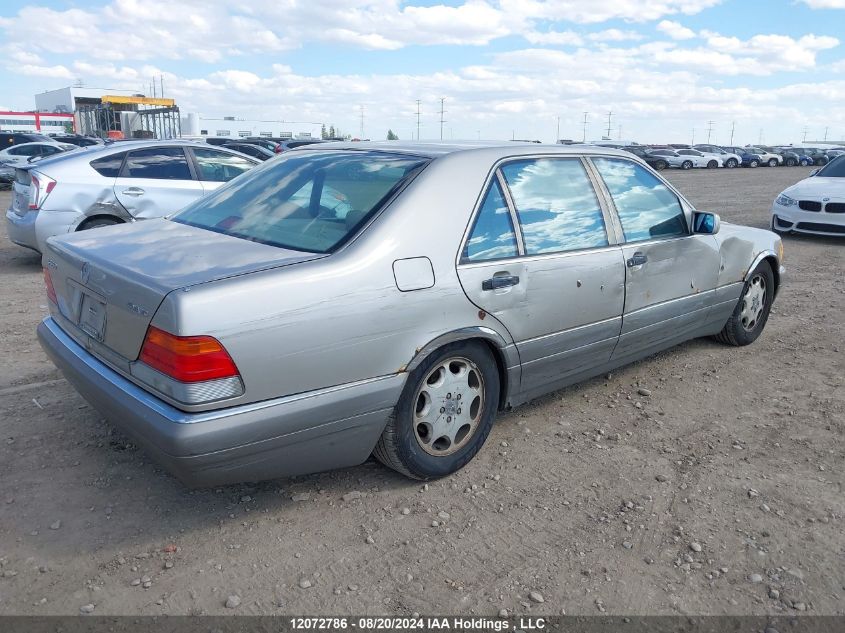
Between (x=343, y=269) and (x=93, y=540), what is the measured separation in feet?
4.96

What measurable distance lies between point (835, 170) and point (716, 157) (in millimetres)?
36521

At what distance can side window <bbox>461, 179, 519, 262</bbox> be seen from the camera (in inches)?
130

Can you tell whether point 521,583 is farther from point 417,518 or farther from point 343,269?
point 343,269

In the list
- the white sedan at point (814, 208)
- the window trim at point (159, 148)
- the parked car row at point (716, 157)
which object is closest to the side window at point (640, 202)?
the window trim at point (159, 148)

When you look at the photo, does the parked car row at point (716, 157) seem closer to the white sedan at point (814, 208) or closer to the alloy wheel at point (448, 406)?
the white sedan at point (814, 208)

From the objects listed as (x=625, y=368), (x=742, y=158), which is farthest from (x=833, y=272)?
(x=742, y=158)

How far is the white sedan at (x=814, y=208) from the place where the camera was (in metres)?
10.8

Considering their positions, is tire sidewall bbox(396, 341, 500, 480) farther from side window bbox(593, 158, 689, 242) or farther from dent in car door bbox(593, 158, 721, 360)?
side window bbox(593, 158, 689, 242)

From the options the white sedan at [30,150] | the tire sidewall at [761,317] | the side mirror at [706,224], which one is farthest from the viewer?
the white sedan at [30,150]

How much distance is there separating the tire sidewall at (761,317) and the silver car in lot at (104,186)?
594 centimetres

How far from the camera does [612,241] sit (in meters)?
3.99

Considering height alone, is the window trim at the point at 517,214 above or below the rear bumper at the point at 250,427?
above

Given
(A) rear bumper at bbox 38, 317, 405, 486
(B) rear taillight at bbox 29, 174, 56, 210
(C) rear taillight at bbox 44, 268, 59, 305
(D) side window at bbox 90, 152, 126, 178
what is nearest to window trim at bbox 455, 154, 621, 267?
(A) rear bumper at bbox 38, 317, 405, 486

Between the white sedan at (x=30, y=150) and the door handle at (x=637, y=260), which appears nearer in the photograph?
the door handle at (x=637, y=260)
